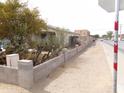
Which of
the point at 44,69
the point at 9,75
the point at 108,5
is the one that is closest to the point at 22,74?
the point at 9,75

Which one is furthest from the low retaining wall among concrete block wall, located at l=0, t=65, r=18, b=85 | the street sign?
the street sign

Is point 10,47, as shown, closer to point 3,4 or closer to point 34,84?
point 3,4

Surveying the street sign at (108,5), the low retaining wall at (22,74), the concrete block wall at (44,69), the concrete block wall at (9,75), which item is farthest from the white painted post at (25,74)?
the street sign at (108,5)

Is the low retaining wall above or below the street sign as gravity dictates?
below

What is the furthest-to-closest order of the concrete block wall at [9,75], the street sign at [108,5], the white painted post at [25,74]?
the concrete block wall at [9,75], the white painted post at [25,74], the street sign at [108,5]

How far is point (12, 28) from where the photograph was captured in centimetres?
1084

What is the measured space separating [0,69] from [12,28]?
15.4ft

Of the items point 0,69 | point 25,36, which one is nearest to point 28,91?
point 0,69

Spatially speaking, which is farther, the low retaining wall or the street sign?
the low retaining wall

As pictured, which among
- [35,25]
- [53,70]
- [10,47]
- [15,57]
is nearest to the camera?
[15,57]

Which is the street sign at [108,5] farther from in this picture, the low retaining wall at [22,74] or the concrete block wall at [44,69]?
the concrete block wall at [44,69]

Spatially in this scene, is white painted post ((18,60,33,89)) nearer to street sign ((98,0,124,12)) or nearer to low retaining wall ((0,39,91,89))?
low retaining wall ((0,39,91,89))

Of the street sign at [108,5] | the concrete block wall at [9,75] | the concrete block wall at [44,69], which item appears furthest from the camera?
the concrete block wall at [44,69]

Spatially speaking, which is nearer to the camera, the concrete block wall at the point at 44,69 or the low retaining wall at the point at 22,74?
the low retaining wall at the point at 22,74
